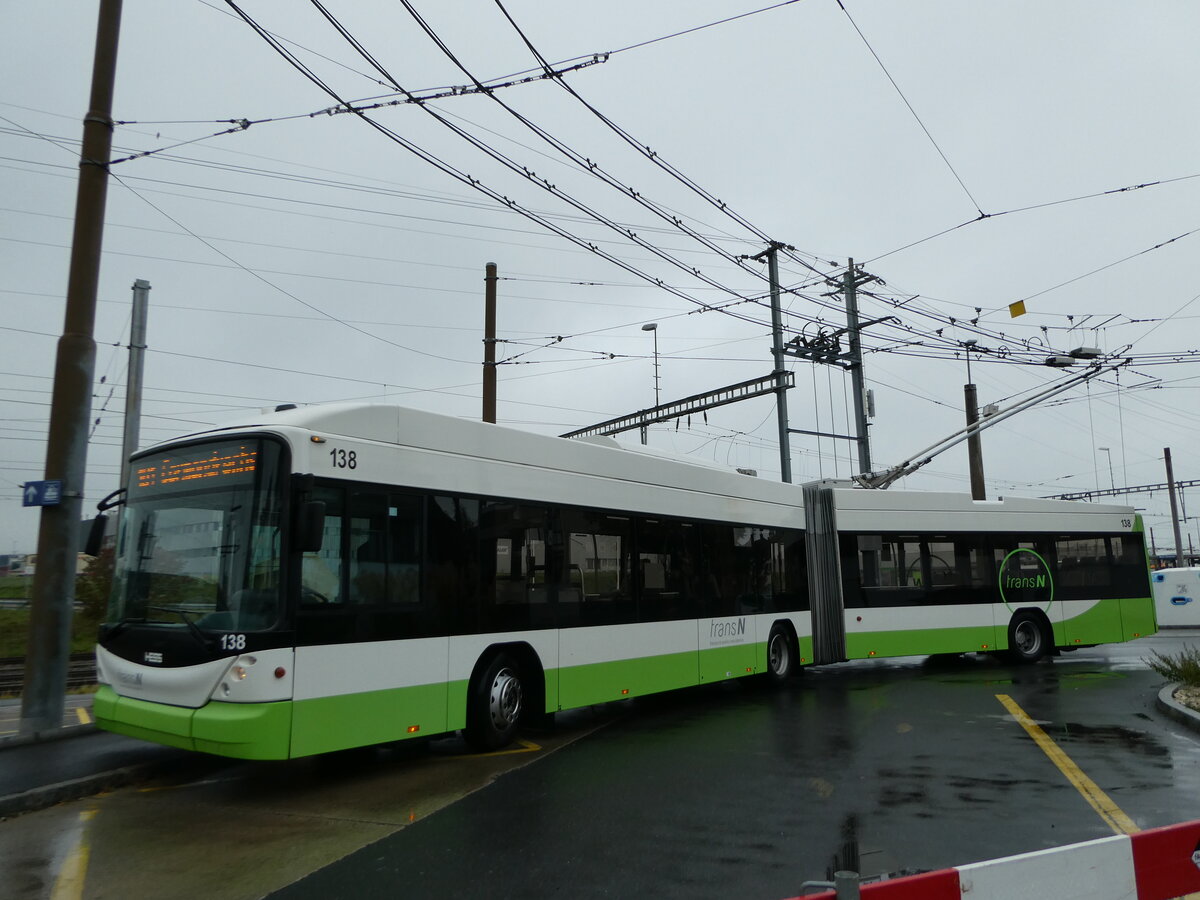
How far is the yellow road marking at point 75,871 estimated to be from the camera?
16.6 ft

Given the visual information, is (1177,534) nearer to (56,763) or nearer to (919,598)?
(919,598)

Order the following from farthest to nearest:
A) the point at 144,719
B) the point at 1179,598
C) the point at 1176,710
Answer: the point at 1179,598, the point at 1176,710, the point at 144,719

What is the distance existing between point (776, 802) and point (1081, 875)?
144 inches

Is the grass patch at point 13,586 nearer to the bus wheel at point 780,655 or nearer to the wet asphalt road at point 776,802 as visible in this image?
the bus wheel at point 780,655

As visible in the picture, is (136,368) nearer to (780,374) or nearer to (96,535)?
(96,535)

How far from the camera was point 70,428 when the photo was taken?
9.55m

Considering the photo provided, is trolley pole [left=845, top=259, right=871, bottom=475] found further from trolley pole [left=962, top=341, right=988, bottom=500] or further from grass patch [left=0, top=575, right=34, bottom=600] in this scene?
grass patch [left=0, top=575, right=34, bottom=600]

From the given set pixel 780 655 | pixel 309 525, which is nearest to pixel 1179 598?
pixel 780 655

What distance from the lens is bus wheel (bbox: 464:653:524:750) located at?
867 cm

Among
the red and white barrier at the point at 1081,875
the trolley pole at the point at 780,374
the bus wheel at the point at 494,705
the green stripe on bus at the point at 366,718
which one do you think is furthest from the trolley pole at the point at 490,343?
the red and white barrier at the point at 1081,875

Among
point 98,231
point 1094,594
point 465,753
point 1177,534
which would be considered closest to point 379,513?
point 465,753

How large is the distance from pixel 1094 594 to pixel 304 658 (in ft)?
52.3

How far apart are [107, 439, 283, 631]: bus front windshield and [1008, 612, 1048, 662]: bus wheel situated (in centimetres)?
1431

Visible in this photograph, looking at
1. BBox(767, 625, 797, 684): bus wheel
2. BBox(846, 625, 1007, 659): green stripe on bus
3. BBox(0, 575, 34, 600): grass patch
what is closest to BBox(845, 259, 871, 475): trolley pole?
BBox(846, 625, 1007, 659): green stripe on bus
